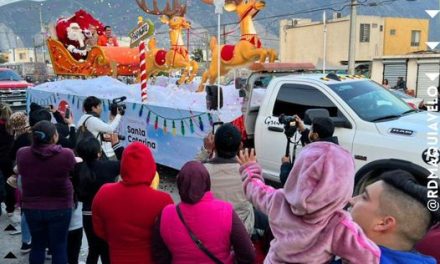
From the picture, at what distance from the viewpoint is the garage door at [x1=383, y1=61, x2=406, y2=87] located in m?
29.5

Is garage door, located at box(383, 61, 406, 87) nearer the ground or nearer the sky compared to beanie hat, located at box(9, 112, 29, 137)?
nearer the sky

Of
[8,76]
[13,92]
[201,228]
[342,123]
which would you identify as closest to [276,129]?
[342,123]

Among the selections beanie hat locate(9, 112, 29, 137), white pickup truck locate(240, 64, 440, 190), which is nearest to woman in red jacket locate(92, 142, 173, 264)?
beanie hat locate(9, 112, 29, 137)

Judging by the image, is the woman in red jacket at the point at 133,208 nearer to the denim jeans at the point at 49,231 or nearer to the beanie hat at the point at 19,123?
the denim jeans at the point at 49,231

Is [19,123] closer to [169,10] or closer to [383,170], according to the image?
[383,170]

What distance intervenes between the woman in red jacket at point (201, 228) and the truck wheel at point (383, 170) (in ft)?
8.51

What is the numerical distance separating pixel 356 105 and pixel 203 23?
554 ft

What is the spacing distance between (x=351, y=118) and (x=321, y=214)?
371cm

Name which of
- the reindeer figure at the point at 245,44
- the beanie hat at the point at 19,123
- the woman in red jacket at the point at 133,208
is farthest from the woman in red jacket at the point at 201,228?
the reindeer figure at the point at 245,44

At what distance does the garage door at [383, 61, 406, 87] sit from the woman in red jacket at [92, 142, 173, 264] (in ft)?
97.2

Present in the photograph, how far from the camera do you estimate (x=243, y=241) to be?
2482mm

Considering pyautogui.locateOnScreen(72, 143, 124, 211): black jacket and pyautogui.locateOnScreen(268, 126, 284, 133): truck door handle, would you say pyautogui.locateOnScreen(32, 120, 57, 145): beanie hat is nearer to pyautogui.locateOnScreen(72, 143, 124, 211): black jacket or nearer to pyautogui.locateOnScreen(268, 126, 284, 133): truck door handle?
pyautogui.locateOnScreen(72, 143, 124, 211): black jacket

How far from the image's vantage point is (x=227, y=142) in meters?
3.15

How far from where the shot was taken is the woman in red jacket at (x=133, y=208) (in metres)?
2.73
